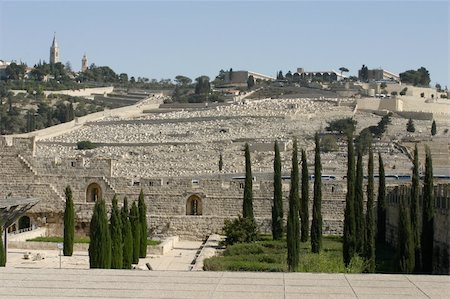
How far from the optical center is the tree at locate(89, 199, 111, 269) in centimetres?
1806

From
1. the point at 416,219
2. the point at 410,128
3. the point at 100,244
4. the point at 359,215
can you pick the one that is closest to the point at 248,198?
the point at 359,215

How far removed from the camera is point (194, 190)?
2727cm

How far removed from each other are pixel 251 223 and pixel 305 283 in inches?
647

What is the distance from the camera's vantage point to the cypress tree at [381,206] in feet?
78.7

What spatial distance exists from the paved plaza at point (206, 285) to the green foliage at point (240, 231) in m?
15.3

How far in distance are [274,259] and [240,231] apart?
3519mm

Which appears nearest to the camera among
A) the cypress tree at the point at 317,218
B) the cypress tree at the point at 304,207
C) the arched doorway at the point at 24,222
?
the cypress tree at the point at 317,218

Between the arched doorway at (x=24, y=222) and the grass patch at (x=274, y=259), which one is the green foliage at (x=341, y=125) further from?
the grass patch at (x=274, y=259)

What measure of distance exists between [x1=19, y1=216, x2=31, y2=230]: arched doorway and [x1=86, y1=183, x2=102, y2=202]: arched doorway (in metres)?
1.78

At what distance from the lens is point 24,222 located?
2742 centimetres

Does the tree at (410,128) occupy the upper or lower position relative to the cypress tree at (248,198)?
upper

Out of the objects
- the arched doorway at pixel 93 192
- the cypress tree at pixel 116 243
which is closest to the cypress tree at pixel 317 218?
the cypress tree at pixel 116 243

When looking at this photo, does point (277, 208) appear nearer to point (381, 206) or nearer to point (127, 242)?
point (381, 206)

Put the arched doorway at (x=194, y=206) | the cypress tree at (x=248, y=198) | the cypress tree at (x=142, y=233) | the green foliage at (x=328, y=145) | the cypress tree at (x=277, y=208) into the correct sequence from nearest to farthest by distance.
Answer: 1. the cypress tree at (x=142, y=233)
2. the cypress tree at (x=277, y=208)
3. the cypress tree at (x=248, y=198)
4. the arched doorway at (x=194, y=206)
5. the green foliage at (x=328, y=145)
